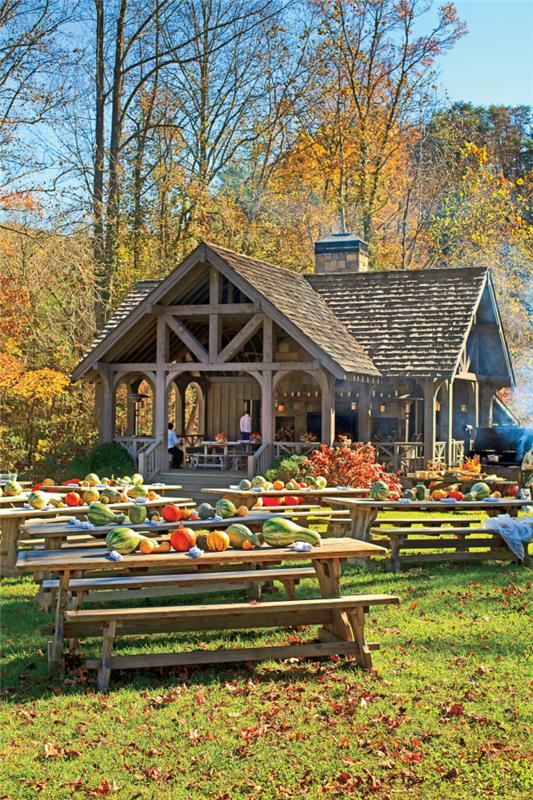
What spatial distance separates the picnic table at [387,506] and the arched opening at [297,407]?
11662mm

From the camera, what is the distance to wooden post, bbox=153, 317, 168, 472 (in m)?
23.2

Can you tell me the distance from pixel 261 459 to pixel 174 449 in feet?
10.7

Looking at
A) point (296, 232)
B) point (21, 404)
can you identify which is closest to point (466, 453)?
point (21, 404)

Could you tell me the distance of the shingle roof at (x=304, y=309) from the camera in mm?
21938

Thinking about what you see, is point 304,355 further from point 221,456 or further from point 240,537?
point 240,537

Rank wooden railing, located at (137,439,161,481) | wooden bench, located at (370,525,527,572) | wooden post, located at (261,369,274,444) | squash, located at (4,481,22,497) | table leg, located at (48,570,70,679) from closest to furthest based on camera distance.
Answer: table leg, located at (48,570,70,679) → wooden bench, located at (370,525,527,572) → squash, located at (4,481,22,497) → wooden post, located at (261,369,274,444) → wooden railing, located at (137,439,161,481)

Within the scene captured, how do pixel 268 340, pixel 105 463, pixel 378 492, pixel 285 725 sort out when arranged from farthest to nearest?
pixel 105 463 → pixel 268 340 → pixel 378 492 → pixel 285 725

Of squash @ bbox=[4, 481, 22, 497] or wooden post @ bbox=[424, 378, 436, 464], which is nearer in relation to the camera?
squash @ bbox=[4, 481, 22, 497]

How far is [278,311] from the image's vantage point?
21.6 m

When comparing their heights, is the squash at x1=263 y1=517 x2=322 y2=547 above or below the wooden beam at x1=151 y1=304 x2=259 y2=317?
below

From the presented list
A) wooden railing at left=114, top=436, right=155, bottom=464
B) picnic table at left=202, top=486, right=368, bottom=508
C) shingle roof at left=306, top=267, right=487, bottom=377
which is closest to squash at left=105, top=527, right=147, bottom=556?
picnic table at left=202, top=486, right=368, bottom=508

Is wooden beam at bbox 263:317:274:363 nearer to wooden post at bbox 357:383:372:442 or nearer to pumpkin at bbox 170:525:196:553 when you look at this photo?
wooden post at bbox 357:383:372:442

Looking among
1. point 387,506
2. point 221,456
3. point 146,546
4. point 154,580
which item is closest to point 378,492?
point 387,506

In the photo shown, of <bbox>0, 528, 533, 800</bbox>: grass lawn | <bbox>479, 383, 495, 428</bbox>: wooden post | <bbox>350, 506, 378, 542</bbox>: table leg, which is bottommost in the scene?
<bbox>0, 528, 533, 800</bbox>: grass lawn
